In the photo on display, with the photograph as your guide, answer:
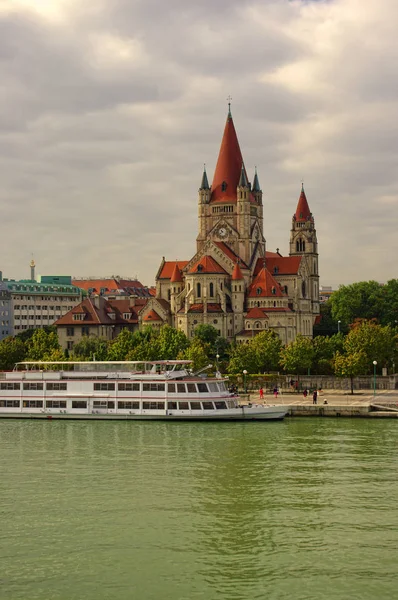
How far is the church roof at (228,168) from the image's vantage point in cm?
13675

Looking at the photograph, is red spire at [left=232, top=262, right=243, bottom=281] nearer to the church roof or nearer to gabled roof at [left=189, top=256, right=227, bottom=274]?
gabled roof at [left=189, top=256, right=227, bottom=274]

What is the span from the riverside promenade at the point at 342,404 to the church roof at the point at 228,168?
56933 millimetres

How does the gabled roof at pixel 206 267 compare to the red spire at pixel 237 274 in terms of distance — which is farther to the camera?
the red spire at pixel 237 274

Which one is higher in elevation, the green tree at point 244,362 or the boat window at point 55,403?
the green tree at point 244,362

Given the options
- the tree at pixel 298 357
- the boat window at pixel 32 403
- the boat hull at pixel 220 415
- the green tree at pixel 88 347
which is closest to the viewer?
the boat hull at pixel 220 415

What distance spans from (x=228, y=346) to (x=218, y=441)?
6060 centimetres

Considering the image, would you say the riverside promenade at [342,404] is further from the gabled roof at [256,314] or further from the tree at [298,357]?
the gabled roof at [256,314]

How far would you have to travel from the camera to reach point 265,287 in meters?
126

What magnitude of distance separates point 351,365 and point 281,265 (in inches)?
1970

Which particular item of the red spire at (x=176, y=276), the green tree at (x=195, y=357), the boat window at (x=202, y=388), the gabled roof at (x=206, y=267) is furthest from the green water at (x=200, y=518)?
the red spire at (x=176, y=276)

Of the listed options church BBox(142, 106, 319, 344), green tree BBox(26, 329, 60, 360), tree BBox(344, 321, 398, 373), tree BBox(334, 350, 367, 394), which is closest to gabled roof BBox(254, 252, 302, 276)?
church BBox(142, 106, 319, 344)

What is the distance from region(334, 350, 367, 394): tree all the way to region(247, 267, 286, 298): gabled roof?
3855 cm

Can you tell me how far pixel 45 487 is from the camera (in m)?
45.0

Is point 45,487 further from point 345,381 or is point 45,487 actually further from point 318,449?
point 345,381
